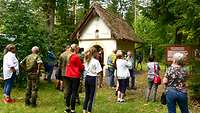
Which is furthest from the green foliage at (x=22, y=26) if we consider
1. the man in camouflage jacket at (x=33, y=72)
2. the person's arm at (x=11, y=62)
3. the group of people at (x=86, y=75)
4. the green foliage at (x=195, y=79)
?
the green foliage at (x=195, y=79)

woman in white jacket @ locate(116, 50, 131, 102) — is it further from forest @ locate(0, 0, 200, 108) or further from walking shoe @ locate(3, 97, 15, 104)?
walking shoe @ locate(3, 97, 15, 104)

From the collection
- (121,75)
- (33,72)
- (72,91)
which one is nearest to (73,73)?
(72,91)

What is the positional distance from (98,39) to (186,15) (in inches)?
666

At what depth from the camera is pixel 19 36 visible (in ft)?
62.8

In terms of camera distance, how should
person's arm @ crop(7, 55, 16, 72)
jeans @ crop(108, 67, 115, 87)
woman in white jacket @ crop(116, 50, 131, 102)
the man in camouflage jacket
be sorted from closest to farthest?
the man in camouflage jacket
person's arm @ crop(7, 55, 16, 72)
woman in white jacket @ crop(116, 50, 131, 102)
jeans @ crop(108, 67, 115, 87)

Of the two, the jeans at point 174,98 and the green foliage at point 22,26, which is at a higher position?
the green foliage at point 22,26

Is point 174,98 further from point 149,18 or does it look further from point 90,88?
point 149,18

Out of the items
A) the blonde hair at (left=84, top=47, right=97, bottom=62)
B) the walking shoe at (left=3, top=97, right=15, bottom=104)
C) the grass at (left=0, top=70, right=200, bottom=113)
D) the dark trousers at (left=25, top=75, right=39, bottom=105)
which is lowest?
the grass at (left=0, top=70, right=200, bottom=113)

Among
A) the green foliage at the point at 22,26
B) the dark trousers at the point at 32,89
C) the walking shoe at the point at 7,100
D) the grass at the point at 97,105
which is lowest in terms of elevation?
the grass at the point at 97,105

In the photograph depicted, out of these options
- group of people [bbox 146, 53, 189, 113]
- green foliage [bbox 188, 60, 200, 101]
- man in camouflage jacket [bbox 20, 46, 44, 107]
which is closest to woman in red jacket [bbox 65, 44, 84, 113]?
man in camouflage jacket [bbox 20, 46, 44, 107]

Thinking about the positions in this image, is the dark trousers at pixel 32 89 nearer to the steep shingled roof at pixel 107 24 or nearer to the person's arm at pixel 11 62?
the person's arm at pixel 11 62

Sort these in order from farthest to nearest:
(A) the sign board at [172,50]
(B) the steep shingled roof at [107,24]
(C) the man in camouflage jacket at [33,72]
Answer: (B) the steep shingled roof at [107,24] → (A) the sign board at [172,50] → (C) the man in camouflage jacket at [33,72]

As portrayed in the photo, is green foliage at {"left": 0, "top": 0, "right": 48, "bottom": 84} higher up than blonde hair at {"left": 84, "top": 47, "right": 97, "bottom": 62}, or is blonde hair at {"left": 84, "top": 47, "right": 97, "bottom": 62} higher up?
green foliage at {"left": 0, "top": 0, "right": 48, "bottom": 84}

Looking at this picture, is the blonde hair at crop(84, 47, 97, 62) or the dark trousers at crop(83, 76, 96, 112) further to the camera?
the blonde hair at crop(84, 47, 97, 62)
